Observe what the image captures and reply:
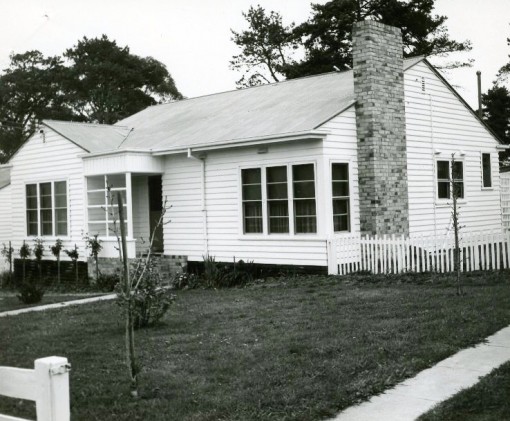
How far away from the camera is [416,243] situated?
604 inches

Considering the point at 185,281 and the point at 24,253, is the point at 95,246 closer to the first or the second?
the point at 185,281

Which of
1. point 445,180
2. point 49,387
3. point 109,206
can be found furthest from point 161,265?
point 49,387

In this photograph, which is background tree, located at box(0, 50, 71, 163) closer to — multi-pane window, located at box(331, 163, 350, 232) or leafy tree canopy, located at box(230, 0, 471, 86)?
leafy tree canopy, located at box(230, 0, 471, 86)

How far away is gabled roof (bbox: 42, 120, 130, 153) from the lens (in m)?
21.2

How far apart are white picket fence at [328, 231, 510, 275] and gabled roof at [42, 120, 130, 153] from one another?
870 centimetres

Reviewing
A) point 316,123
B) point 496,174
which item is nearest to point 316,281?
point 316,123

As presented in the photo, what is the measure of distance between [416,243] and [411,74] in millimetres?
5668

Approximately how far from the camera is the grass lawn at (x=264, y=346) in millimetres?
6578

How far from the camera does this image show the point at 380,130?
56.4ft

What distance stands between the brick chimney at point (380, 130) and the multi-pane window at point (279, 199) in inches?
57.4

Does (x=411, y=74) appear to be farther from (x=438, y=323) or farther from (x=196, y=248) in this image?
(x=438, y=323)

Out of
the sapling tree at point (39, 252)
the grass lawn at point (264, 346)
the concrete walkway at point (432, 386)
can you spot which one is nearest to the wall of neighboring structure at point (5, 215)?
the sapling tree at point (39, 252)

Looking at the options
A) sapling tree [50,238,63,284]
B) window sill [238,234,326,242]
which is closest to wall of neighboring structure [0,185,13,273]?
sapling tree [50,238,63,284]

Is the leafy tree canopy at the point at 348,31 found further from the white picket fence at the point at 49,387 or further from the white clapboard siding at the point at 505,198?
the white picket fence at the point at 49,387
